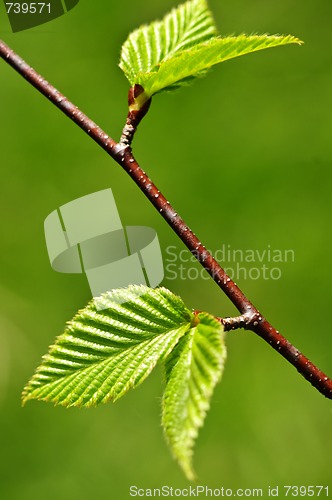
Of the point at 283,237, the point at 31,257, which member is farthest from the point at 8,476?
the point at 283,237

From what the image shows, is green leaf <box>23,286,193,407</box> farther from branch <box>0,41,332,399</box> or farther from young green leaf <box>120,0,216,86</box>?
young green leaf <box>120,0,216,86</box>

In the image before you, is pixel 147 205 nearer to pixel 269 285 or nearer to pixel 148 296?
pixel 269 285

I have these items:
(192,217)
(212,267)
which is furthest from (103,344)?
(192,217)

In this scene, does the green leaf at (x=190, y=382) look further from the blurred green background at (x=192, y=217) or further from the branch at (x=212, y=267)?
the blurred green background at (x=192, y=217)
